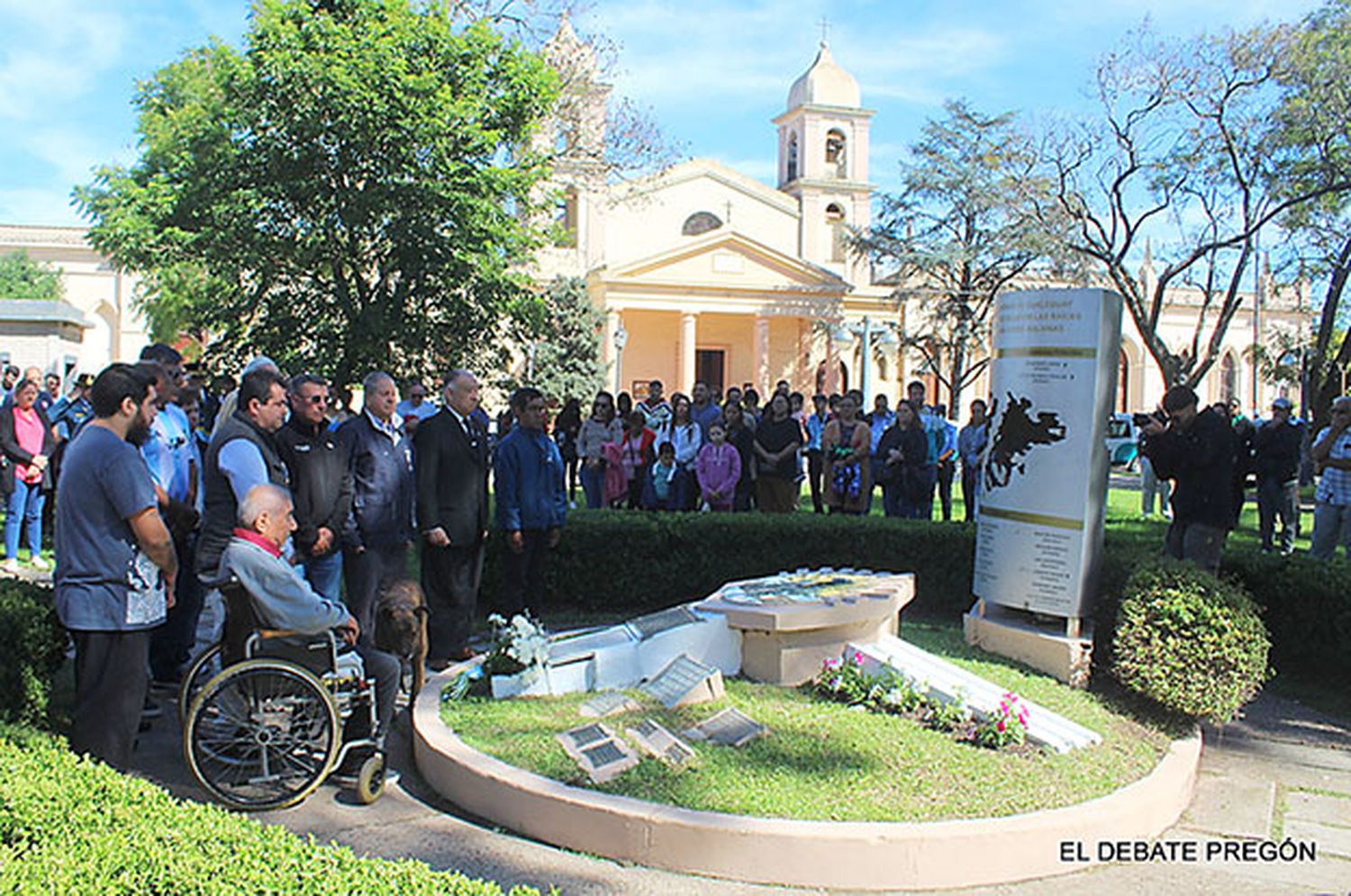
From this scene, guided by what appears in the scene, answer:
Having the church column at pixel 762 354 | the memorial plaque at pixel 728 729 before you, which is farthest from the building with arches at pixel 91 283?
the memorial plaque at pixel 728 729

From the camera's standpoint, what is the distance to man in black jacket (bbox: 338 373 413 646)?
693 centimetres

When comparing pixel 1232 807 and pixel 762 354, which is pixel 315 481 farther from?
pixel 762 354

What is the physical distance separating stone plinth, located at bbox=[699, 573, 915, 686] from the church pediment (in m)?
42.2

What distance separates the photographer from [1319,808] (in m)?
5.44

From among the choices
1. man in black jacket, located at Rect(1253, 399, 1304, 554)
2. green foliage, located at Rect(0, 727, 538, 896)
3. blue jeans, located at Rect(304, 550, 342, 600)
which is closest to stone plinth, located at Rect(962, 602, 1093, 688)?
blue jeans, located at Rect(304, 550, 342, 600)

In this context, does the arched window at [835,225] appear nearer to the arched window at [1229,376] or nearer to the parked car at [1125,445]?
the arched window at [1229,376]

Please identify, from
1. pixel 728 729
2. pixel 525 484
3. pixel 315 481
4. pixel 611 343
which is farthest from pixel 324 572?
pixel 611 343

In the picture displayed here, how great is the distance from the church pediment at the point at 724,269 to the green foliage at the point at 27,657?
142 feet

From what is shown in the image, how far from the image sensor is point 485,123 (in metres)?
18.3

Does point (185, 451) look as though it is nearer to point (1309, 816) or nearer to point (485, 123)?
point (1309, 816)

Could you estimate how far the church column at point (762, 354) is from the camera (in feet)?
166

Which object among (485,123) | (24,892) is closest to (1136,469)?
(485,123)

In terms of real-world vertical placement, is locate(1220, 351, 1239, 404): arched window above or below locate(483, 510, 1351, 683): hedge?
above

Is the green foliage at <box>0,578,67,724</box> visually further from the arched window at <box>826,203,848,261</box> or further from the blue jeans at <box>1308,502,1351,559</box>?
the arched window at <box>826,203,848,261</box>
